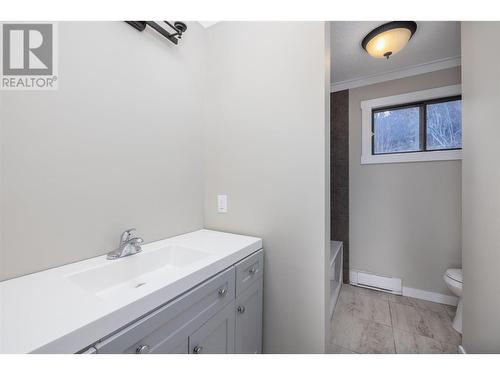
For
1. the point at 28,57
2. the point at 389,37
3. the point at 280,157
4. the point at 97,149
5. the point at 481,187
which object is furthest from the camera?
the point at 389,37

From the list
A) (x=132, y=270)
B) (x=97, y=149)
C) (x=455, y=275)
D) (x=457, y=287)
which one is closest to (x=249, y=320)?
(x=132, y=270)

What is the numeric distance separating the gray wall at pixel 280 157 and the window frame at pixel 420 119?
1565mm

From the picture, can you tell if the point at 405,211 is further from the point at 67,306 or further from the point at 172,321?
the point at 67,306

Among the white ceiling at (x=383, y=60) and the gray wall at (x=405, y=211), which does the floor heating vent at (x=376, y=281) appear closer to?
the gray wall at (x=405, y=211)

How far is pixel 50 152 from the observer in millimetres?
845

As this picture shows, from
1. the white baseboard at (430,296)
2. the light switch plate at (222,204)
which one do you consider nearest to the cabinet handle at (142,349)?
the light switch plate at (222,204)

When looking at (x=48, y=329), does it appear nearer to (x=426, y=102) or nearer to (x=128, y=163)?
(x=128, y=163)

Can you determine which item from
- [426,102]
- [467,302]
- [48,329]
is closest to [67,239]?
[48,329]

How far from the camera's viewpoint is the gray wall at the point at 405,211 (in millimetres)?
2070

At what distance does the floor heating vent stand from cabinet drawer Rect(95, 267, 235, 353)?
84.0 inches

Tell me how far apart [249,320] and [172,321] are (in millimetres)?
591

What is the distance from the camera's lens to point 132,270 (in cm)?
100

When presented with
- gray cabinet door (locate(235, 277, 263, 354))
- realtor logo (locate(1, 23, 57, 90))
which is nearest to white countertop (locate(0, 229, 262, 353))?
gray cabinet door (locate(235, 277, 263, 354))

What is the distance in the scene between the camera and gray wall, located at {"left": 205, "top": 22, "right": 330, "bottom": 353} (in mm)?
1170
